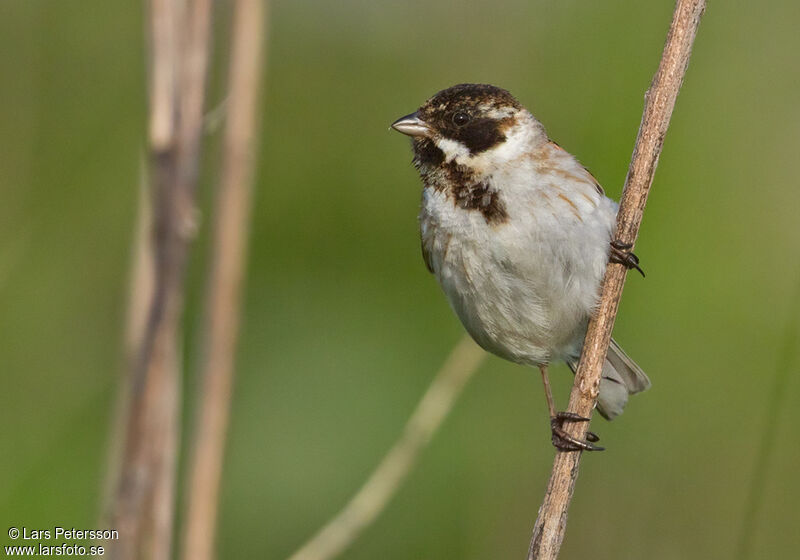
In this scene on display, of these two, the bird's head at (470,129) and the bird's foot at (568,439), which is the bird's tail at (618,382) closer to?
the bird's foot at (568,439)

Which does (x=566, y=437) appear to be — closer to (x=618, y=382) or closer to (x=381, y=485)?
(x=381, y=485)

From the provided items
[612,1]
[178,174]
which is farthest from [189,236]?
[612,1]

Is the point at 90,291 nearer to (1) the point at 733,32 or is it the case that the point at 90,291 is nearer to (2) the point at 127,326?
(2) the point at 127,326

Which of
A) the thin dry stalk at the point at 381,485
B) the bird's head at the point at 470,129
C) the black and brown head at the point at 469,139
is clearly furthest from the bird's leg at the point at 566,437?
the bird's head at the point at 470,129

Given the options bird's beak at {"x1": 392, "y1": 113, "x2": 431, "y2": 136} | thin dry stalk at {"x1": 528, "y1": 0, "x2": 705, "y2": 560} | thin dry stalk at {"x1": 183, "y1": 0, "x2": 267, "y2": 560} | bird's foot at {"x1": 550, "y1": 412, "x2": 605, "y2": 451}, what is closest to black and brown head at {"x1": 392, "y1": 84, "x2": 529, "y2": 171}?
bird's beak at {"x1": 392, "y1": 113, "x2": 431, "y2": 136}

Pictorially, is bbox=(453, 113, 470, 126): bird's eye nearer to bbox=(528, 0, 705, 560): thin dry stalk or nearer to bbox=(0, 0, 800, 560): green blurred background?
bbox=(528, 0, 705, 560): thin dry stalk
